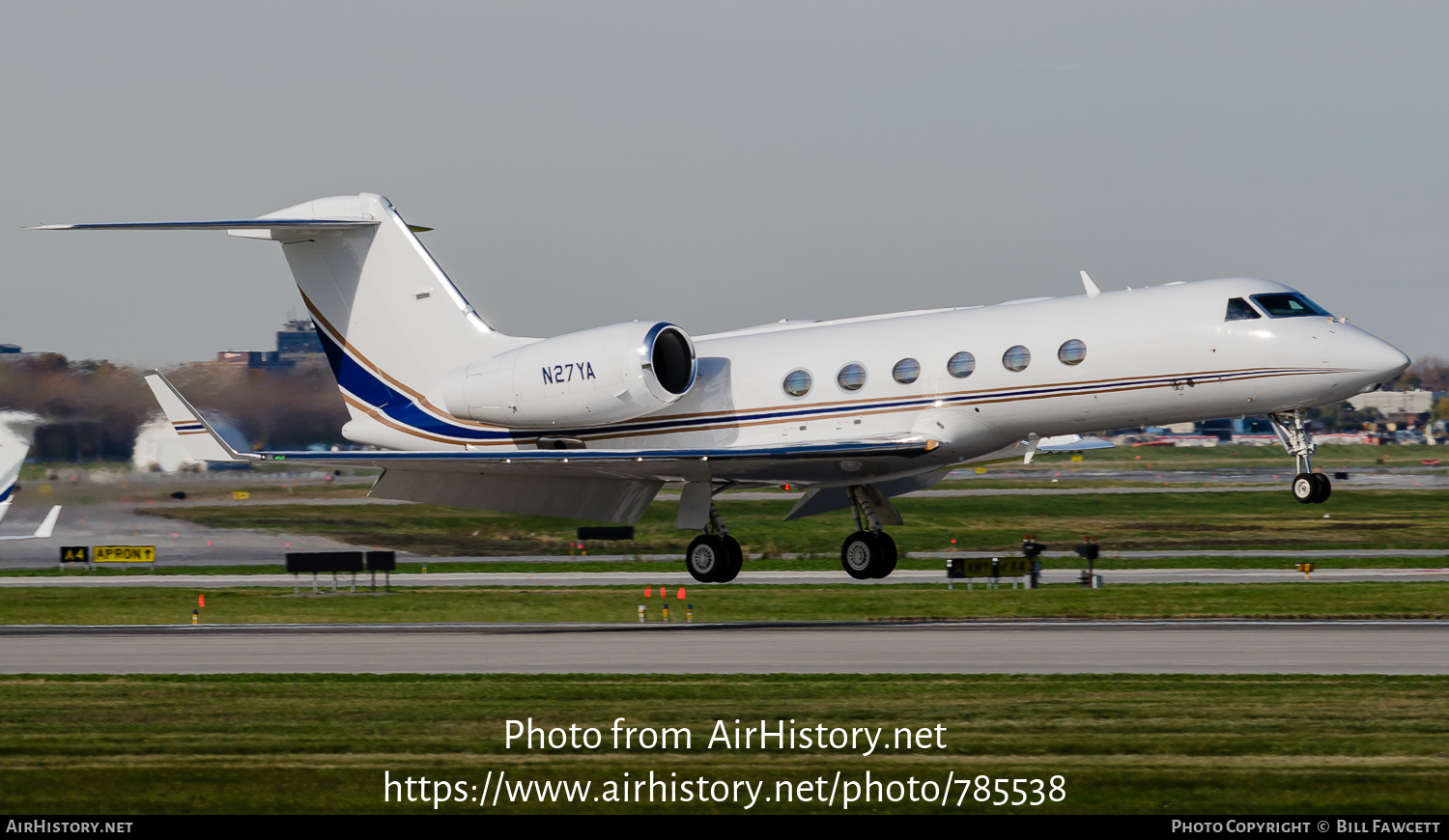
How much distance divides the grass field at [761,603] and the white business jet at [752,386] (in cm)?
313

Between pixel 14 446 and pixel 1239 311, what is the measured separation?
2956 centimetres

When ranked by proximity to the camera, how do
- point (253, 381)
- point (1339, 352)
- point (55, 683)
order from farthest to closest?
1. point (253, 381)
2. point (1339, 352)
3. point (55, 683)

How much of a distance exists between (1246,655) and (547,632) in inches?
472

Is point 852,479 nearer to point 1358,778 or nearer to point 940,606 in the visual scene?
point 940,606

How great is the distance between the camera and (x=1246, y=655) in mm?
20641

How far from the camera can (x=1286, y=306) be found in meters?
21.7

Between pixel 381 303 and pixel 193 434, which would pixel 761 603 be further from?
pixel 193 434

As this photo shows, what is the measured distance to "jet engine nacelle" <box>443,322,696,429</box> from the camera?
2477 centimetres

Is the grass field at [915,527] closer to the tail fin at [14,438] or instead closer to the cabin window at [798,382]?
the tail fin at [14,438]

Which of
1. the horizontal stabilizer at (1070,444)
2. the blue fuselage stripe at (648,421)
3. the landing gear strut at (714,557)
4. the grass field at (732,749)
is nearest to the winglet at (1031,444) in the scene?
the blue fuselage stripe at (648,421)

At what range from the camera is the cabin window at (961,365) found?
23281mm

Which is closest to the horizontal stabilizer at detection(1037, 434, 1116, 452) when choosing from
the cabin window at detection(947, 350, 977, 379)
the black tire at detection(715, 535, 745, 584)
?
the cabin window at detection(947, 350, 977, 379)

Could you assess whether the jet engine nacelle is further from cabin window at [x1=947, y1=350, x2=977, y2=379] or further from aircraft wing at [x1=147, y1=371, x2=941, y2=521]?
cabin window at [x1=947, y1=350, x2=977, y2=379]

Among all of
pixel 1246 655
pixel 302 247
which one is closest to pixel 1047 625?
pixel 1246 655
